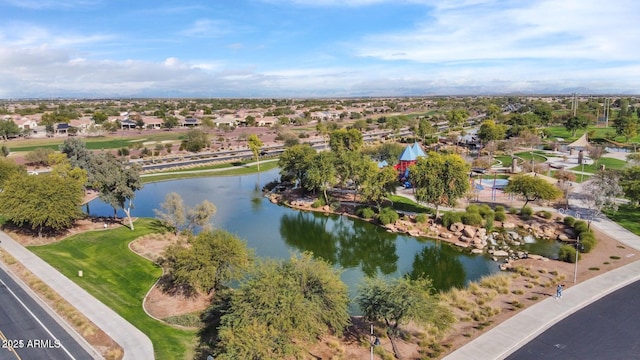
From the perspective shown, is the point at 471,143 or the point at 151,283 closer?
the point at 151,283

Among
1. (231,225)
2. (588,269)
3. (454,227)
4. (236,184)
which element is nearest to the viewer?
(588,269)

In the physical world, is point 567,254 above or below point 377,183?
below

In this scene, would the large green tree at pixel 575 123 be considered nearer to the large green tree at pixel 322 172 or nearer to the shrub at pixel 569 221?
the shrub at pixel 569 221

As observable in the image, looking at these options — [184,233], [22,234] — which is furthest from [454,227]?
[22,234]

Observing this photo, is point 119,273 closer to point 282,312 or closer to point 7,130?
point 282,312

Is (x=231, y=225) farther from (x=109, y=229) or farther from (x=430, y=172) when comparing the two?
(x=430, y=172)

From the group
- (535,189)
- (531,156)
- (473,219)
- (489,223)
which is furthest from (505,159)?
(473,219)
